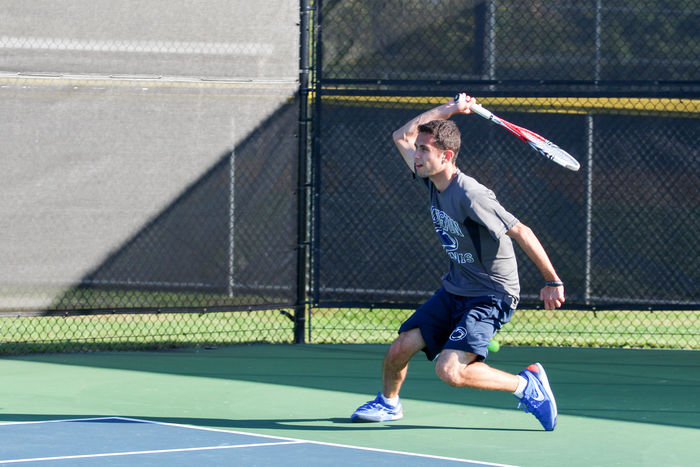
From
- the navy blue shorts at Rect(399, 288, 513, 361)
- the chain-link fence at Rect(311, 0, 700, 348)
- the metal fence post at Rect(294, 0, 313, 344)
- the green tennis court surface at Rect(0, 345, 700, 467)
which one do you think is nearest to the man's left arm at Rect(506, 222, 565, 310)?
the navy blue shorts at Rect(399, 288, 513, 361)

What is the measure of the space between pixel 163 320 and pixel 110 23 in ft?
10.3

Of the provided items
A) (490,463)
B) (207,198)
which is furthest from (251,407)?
(207,198)

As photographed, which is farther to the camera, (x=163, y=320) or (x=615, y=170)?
(x=163, y=320)

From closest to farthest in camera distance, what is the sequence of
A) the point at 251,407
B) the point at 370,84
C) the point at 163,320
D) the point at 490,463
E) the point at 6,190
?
the point at 490,463 → the point at 251,407 → the point at 6,190 → the point at 370,84 → the point at 163,320

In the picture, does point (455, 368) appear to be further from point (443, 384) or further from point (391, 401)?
point (443, 384)

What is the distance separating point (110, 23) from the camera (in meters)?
8.02

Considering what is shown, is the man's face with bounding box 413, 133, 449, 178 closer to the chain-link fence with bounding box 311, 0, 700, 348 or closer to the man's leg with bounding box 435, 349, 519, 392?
the man's leg with bounding box 435, 349, 519, 392

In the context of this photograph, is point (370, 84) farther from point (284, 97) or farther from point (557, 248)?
point (557, 248)

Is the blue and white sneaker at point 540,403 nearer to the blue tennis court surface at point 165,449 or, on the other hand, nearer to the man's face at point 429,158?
the blue tennis court surface at point 165,449

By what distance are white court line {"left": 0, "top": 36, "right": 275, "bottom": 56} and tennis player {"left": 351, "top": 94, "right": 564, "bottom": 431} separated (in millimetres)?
2991

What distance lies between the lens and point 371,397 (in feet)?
21.8

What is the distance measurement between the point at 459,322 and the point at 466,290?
0.17 m

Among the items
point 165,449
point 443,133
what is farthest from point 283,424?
point 443,133

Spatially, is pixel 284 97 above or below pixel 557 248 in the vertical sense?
above
